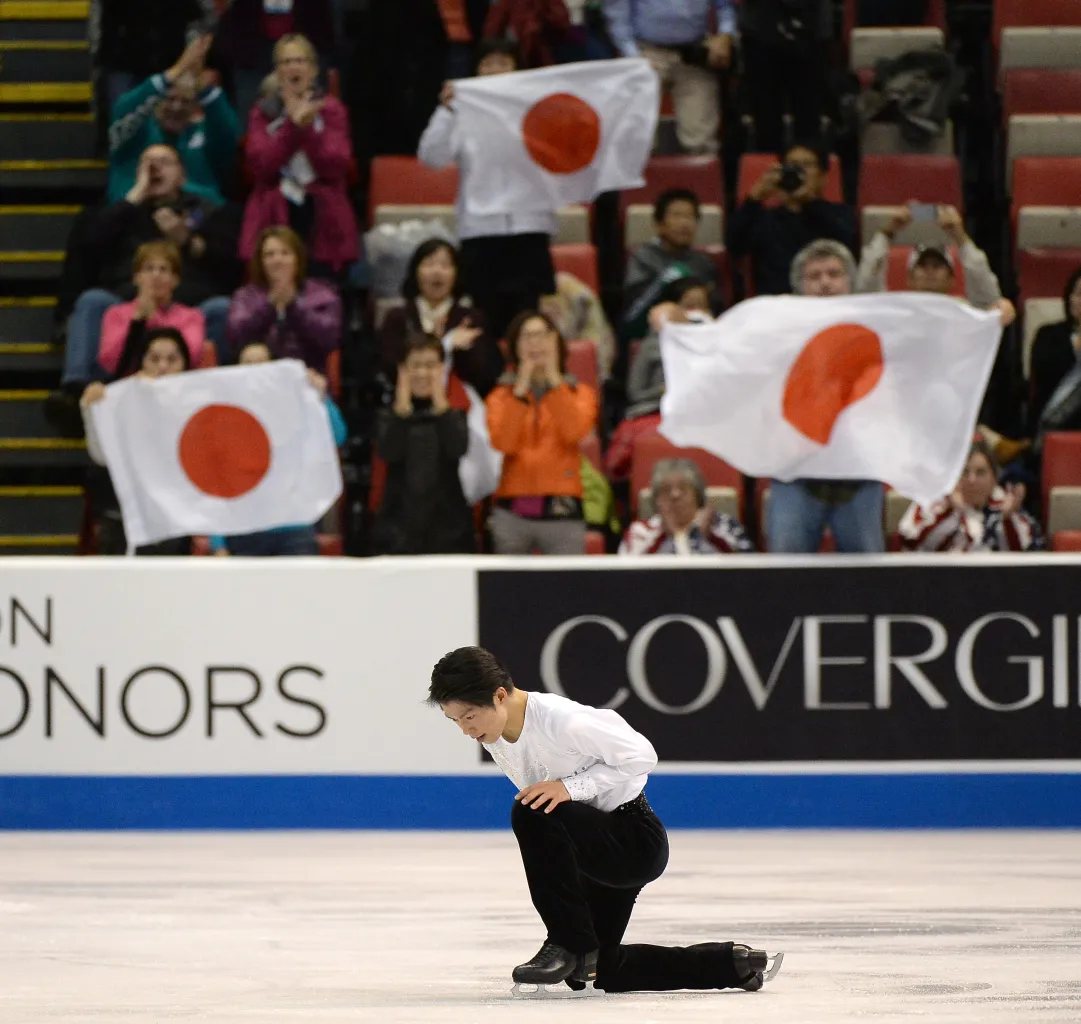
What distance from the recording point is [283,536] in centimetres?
1023

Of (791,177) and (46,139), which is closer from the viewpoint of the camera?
(791,177)

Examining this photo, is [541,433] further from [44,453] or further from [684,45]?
[684,45]

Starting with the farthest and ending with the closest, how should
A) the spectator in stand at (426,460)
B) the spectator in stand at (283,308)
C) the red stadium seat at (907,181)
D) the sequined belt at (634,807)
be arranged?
the red stadium seat at (907,181) → the spectator in stand at (283,308) → the spectator in stand at (426,460) → the sequined belt at (634,807)

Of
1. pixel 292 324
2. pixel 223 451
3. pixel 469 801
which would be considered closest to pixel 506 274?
pixel 292 324

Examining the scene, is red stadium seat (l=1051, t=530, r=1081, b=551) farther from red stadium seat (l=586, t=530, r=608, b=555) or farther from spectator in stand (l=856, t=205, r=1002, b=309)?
red stadium seat (l=586, t=530, r=608, b=555)

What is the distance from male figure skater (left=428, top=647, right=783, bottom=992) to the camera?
214 inches

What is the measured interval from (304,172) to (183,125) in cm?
83

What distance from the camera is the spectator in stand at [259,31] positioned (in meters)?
12.7

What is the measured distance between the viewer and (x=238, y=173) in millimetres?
12336

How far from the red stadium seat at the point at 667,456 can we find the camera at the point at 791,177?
1.62m

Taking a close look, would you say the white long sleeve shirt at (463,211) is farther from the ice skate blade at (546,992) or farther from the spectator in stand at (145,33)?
the ice skate blade at (546,992)

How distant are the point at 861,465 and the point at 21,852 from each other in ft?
12.2

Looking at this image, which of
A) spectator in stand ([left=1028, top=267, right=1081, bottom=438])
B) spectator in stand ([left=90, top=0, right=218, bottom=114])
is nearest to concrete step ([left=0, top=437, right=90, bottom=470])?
spectator in stand ([left=90, top=0, right=218, bottom=114])

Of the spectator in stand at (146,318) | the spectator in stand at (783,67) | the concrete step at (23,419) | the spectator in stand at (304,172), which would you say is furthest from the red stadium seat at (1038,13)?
the concrete step at (23,419)
